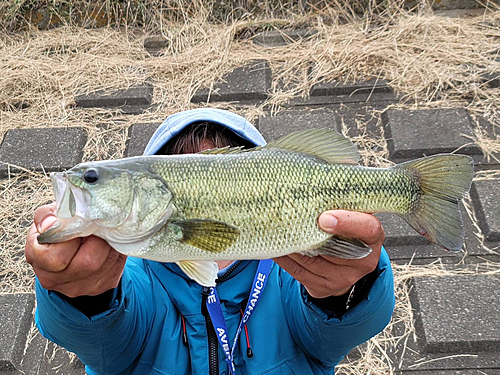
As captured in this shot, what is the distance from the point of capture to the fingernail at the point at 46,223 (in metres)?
1.26

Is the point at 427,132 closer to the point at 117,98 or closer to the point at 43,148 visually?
the point at 117,98

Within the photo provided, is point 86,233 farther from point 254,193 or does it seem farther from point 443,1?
point 443,1

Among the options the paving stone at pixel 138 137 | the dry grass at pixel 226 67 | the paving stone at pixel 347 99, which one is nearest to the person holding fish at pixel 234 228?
the dry grass at pixel 226 67

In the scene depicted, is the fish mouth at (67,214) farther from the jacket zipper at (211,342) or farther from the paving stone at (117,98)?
the paving stone at (117,98)

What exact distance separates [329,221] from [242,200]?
0.24 metres

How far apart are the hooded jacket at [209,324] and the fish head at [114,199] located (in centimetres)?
35

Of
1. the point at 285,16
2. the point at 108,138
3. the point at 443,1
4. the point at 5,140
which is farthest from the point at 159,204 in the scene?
the point at 443,1

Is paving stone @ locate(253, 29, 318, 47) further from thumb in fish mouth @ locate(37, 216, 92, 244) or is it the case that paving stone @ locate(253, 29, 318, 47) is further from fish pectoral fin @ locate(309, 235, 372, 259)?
thumb in fish mouth @ locate(37, 216, 92, 244)

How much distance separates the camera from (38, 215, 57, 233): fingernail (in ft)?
4.14

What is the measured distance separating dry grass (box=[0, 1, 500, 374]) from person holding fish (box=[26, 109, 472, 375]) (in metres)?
1.74

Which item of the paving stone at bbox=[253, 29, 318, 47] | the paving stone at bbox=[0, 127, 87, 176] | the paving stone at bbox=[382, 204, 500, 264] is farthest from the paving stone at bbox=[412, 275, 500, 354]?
the paving stone at bbox=[253, 29, 318, 47]

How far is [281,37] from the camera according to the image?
14.1ft

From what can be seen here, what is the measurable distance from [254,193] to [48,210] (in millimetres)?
556

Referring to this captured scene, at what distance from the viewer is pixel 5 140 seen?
358 cm
